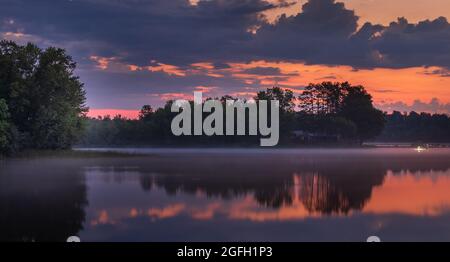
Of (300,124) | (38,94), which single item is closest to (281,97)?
(300,124)

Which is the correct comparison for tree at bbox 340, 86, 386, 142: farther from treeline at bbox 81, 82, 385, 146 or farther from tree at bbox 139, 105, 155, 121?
tree at bbox 139, 105, 155, 121

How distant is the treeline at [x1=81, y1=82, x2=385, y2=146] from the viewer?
167 metres

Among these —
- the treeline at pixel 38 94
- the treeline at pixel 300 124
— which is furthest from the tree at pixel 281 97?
the treeline at pixel 38 94

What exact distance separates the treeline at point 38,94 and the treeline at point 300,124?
86474 millimetres

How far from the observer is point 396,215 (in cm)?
2283

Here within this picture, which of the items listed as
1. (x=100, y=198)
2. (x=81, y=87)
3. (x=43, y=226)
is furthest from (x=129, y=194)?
(x=81, y=87)

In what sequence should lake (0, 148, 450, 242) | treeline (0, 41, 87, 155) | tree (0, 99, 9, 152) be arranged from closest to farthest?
1. lake (0, 148, 450, 242)
2. tree (0, 99, 9, 152)
3. treeline (0, 41, 87, 155)

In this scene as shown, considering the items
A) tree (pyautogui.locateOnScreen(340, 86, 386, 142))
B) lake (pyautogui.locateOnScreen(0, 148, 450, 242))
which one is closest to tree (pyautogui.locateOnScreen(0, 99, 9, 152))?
lake (pyautogui.locateOnScreen(0, 148, 450, 242))

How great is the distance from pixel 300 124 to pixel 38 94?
107611 mm

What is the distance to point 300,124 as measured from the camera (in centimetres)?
17288

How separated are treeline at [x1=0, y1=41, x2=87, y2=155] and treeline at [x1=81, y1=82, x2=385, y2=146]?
86474mm

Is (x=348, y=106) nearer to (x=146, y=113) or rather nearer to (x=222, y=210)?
(x=146, y=113)
